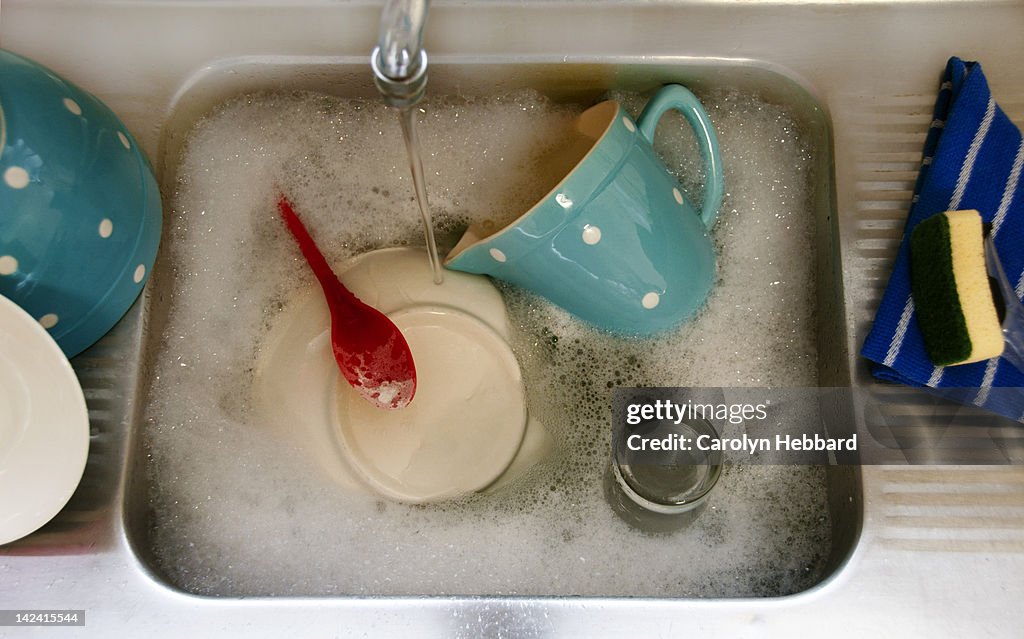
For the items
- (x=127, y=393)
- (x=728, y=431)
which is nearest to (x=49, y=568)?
(x=127, y=393)

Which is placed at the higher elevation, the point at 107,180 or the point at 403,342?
the point at 107,180

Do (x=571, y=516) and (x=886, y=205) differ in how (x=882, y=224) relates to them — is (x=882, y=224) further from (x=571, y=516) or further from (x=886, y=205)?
(x=571, y=516)

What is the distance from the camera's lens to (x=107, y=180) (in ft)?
1.42

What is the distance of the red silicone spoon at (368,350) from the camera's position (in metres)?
0.49

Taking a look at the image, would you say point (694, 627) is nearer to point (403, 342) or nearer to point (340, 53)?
point (403, 342)

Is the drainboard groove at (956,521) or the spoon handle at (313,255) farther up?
the spoon handle at (313,255)

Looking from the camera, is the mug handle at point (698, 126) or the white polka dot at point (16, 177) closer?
the white polka dot at point (16, 177)

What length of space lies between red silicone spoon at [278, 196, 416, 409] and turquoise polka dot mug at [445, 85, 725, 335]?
6 cm

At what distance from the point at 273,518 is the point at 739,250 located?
0.37 metres

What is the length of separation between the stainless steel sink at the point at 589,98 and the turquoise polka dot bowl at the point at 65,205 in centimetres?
8

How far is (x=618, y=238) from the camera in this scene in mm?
458

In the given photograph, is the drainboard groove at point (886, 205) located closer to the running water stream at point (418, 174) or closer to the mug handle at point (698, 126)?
the mug handle at point (698, 126)

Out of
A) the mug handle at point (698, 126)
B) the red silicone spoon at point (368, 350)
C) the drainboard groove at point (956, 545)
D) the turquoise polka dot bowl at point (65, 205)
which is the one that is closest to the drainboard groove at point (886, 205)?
the mug handle at point (698, 126)

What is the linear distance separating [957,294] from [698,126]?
0.60 feet
